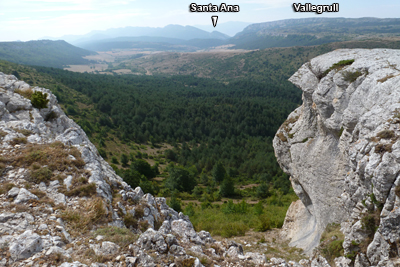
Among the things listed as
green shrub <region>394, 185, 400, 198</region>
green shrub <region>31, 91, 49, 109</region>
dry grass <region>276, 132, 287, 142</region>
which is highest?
green shrub <region>31, 91, 49, 109</region>

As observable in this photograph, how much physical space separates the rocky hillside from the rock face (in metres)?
4.36

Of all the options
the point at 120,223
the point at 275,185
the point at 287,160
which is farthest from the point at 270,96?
the point at 120,223

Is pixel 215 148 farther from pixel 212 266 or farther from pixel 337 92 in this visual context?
pixel 212 266

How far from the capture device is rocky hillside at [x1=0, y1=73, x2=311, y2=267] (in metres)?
8.01

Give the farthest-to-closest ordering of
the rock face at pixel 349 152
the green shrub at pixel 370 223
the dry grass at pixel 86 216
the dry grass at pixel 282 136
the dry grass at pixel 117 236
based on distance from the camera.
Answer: the dry grass at pixel 282 136, the green shrub at pixel 370 223, the rock face at pixel 349 152, the dry grass at pixel 86 216, the dry grass at pixel 117 236

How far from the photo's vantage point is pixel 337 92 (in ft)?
56.2

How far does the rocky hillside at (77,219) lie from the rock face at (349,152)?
4359 mm

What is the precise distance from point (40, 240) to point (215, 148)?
290ft

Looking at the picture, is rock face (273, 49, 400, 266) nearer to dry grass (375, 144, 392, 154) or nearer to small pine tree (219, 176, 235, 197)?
dry grass (375, 144, 392, 154)

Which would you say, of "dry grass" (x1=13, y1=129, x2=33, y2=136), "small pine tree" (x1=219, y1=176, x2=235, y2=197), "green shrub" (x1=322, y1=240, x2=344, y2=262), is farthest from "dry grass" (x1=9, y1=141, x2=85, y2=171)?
"small pine tree" (x1=219, y1=176, x2=235, y2=197)

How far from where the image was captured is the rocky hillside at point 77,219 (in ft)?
26.3

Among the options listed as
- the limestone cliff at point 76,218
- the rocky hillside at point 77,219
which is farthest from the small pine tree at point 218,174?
the limestone cliff at point 76,218

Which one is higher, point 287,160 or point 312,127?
point 312,127

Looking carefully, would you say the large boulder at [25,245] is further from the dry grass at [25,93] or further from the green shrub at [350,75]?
the green shrub at [350,75]
